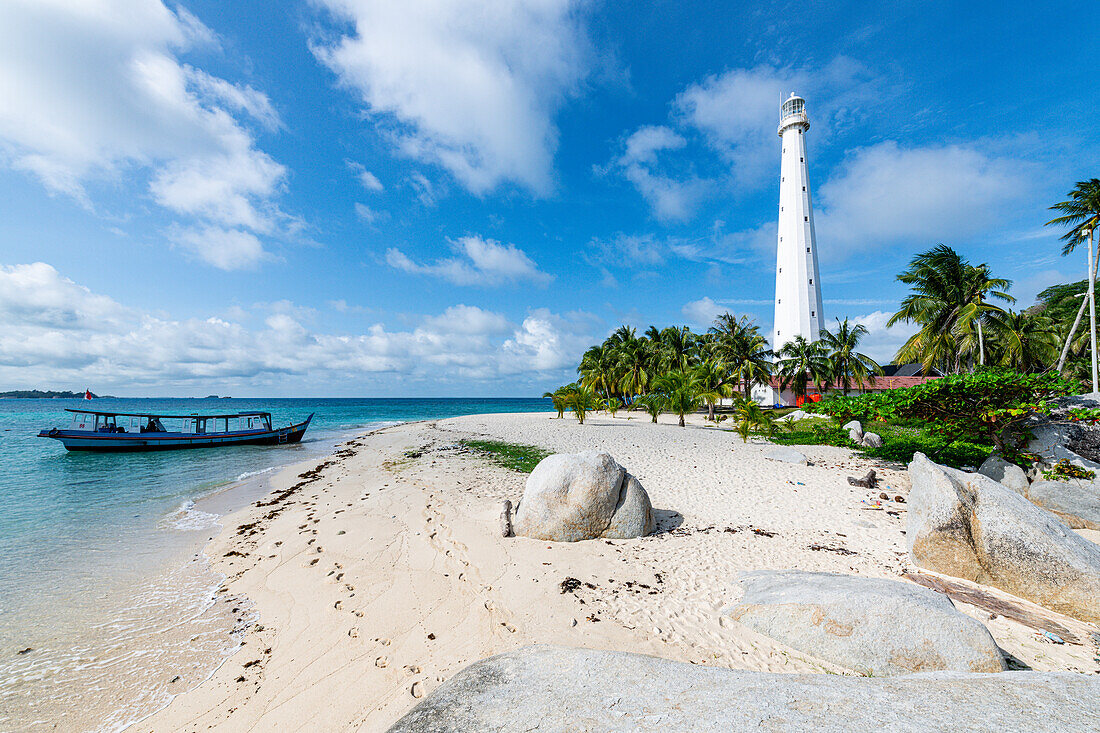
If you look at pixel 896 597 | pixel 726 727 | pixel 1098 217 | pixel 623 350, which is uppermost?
pixel 1098 217

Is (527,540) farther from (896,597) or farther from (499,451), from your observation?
(499,451)

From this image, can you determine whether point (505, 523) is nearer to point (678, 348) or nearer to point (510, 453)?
point (510, 453)

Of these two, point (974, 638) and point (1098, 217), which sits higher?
point (1098, 217)

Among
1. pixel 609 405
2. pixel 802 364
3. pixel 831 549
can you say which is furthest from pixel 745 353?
pixel 831 549

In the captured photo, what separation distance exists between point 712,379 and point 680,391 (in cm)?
968

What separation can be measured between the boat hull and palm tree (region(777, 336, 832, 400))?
4346 cm

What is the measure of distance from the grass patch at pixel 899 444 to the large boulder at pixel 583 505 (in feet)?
32.8

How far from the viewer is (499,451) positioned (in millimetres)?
19125

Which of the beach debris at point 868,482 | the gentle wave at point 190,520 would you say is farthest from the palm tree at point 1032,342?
the gentle wave at point 190,520

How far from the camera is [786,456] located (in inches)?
592

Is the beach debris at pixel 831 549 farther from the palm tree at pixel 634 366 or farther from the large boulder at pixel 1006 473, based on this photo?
the palm tree at pixel 634 366

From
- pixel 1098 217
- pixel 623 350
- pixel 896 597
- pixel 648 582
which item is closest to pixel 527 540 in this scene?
pixel 648 582

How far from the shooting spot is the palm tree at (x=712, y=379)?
113ft

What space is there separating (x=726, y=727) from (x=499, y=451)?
17.3 metres
